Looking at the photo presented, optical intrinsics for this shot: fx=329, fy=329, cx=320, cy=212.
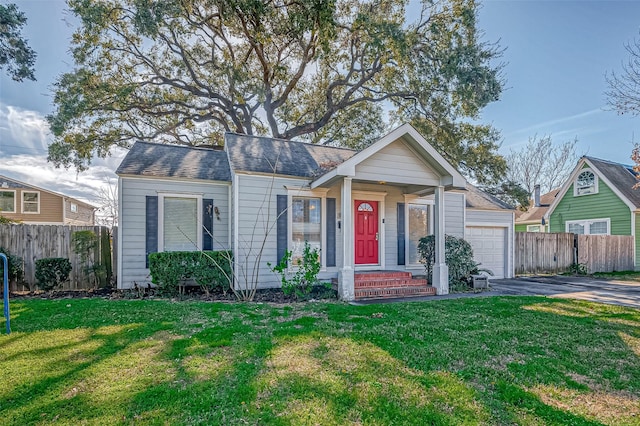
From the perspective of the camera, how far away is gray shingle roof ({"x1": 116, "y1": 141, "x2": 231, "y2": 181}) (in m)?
9.02

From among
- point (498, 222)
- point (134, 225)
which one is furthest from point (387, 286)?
point (134, 225)

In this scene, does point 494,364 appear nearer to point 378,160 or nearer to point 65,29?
point 378,160

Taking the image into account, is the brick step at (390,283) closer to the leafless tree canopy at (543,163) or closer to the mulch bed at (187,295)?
the mulch bed at (187,295)

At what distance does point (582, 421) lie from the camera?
271 cm

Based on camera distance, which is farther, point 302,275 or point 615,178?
point 615,178

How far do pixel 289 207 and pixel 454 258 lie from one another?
16.3ft

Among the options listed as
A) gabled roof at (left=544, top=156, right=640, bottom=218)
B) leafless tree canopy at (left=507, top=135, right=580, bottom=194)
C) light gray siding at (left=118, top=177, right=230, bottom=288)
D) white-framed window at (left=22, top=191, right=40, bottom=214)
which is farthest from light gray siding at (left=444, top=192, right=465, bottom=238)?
white-framed window at (left=22, top=191, right=40, bottom=214)

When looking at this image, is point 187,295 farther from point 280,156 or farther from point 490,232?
point 490,232

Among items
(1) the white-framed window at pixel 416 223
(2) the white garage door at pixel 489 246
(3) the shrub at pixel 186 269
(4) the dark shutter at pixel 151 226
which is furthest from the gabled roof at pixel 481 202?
(4) the dark shutter at pixel 151 226

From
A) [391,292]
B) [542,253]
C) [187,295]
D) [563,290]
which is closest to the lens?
[187,295]

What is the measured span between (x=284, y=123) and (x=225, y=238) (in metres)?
10.8

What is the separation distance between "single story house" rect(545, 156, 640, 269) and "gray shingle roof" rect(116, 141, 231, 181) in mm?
18450

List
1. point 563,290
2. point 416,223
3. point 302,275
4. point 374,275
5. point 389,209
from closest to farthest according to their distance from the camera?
point 302,275 → point 374,275 → point 563,290 → point 389,209 → point 416,223

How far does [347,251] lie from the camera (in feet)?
26.0
